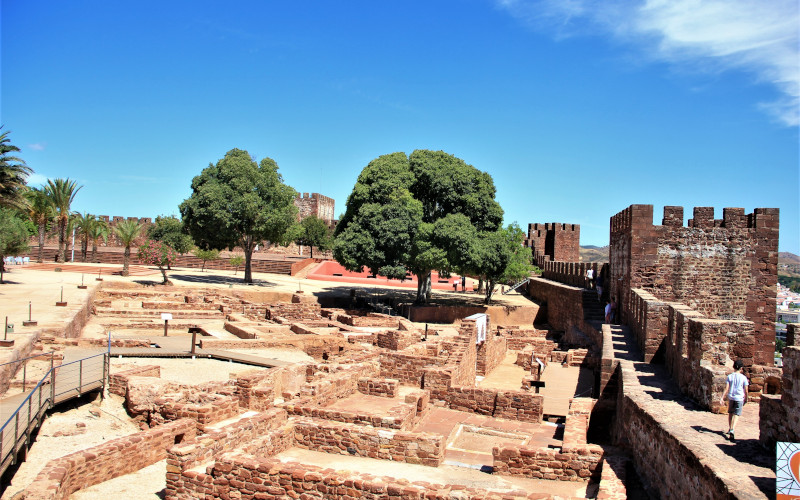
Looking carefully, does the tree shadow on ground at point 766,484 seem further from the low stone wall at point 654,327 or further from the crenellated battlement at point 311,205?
the crenellated battlement at point 311,205

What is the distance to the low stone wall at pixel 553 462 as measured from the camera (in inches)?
362

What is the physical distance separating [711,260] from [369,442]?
12.3 meters

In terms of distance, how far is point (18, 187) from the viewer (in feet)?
90.6

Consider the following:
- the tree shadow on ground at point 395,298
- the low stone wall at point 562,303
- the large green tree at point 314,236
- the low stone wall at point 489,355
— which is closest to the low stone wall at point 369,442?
the low stone wall at point 489,355

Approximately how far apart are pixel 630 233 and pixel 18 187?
2410 centimetres

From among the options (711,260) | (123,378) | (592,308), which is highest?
(711,260)

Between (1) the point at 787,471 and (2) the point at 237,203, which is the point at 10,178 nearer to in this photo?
(2) the point at 237,203

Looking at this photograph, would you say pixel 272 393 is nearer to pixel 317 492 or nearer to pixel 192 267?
pixel 317 492

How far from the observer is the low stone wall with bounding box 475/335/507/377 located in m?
18.5

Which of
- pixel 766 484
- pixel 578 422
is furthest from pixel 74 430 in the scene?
pixel 766 484

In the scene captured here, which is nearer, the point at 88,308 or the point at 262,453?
the point at 262,453

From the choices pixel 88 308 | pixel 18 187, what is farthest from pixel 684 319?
pixel 18 187

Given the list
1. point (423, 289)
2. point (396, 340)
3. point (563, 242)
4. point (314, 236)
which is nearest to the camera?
point (396, 340)

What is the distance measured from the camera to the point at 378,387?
13891 mm
